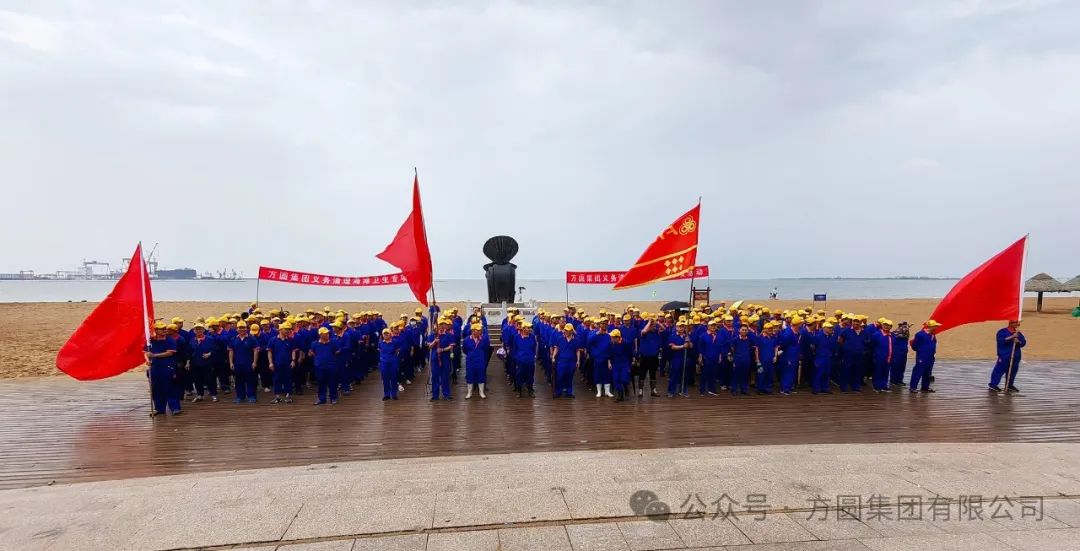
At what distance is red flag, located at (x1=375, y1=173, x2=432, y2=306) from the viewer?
948 cm

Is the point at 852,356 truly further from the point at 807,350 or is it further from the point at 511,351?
the point at 511,351

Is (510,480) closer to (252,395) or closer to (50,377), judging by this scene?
(252,395)

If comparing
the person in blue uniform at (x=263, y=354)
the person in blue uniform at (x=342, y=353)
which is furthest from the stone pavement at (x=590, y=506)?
the person in blue uniform at (x=263, y=354)

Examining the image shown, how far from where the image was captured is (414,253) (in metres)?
9.70

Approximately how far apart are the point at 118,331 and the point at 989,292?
620 inches

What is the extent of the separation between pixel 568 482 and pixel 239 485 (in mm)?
3325

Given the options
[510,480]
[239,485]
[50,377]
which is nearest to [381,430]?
[239,485]

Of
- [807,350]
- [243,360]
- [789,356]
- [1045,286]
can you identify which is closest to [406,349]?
[243,360]

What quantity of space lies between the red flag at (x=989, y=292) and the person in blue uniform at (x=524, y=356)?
7.68 meters

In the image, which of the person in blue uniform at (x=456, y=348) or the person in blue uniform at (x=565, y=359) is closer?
the person in blue uniform at (x=565, y=359)

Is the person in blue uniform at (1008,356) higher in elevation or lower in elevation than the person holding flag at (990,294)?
lower

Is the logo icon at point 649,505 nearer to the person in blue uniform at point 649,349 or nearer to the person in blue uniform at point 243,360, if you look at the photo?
the person in blue uniform at point 649,349

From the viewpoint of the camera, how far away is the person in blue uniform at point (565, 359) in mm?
10664

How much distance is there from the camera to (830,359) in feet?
37.0
